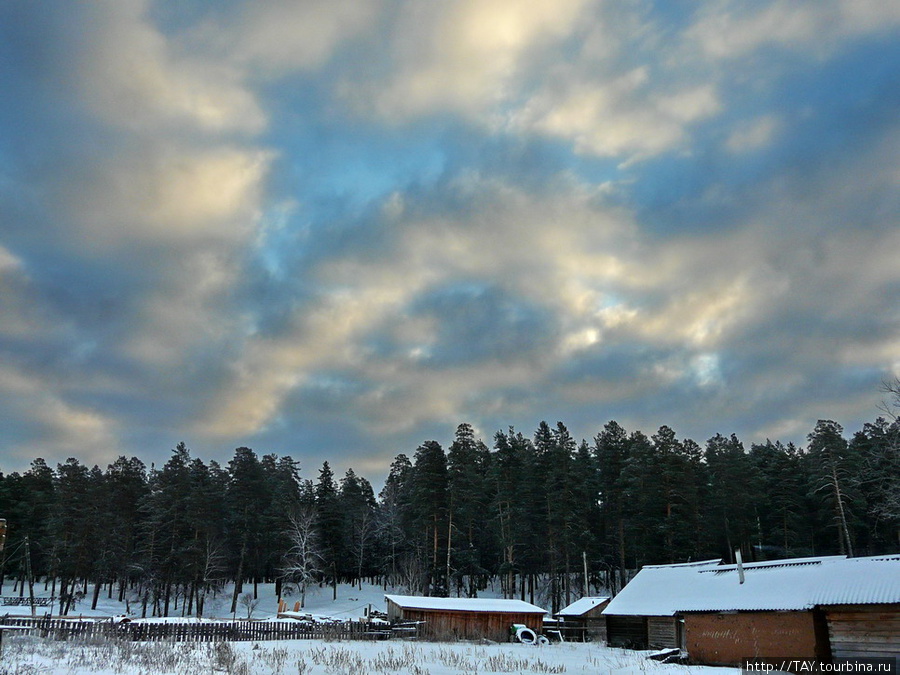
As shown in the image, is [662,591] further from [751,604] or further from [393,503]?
[393,503]

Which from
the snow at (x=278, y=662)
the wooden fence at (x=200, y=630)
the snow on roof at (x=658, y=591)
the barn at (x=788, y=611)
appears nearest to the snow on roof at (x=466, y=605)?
the wooden fence at (x=200, y=630)

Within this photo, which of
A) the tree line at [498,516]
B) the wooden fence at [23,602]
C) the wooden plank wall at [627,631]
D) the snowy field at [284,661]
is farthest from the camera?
the wooden fence at [23,602]

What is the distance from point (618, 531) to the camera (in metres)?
66.9

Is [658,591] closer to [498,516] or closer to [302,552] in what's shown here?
[498,516]

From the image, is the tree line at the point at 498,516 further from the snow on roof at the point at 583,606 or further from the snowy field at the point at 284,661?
the snowy field at the point at 284,661

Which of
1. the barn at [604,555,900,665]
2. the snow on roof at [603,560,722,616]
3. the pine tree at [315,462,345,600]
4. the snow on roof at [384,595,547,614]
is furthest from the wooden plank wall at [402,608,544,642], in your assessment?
the pine tree at [315,462,345,600]

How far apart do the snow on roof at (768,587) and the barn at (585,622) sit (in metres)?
7.95

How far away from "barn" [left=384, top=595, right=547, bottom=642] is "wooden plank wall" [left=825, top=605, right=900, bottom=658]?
76.3 ft

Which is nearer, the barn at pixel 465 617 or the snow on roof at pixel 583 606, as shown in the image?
the barn at pixel 465 617

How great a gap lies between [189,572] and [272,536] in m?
11.9

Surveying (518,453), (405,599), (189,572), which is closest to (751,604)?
(405,599)

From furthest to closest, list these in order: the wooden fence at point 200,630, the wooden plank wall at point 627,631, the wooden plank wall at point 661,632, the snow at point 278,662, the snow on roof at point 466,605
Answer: the snow on roof at point 466,605 → the wooden plank wall at point 627,631 → the wooden plank wall at point 661,632 → the wooden fence at point 200,630 → the snow at point 278,662

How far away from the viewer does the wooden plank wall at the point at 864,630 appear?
2555cm

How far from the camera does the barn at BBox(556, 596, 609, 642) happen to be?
52531mm
